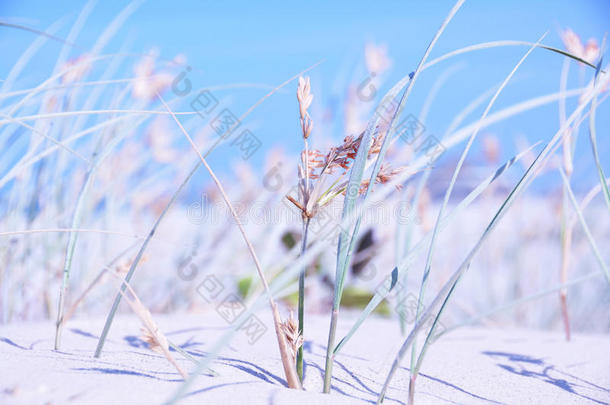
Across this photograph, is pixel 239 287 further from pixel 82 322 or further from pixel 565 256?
pixel 565 256

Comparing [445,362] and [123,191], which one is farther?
[123,191]

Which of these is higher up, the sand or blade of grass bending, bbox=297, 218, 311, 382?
blade of grass bending, bbox=297, 218, 311, 382

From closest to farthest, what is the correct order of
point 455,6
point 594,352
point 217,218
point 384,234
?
point 455,6 < point 594,352 < point 217,218 < point 384,234

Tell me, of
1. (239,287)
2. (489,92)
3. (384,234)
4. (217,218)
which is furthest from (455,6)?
(239,287)

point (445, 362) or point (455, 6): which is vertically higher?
point (455, 6)

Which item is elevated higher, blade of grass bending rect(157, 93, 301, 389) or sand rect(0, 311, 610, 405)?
blade of grass bending rect(157, 93, 301, 389)

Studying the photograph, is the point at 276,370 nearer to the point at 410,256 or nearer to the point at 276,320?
the point at 276,320

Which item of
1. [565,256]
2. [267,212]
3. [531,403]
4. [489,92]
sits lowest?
[531,403]

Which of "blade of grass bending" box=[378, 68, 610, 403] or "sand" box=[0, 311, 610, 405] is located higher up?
"blade of grass bending" box=[378, 68, 610, 403]
